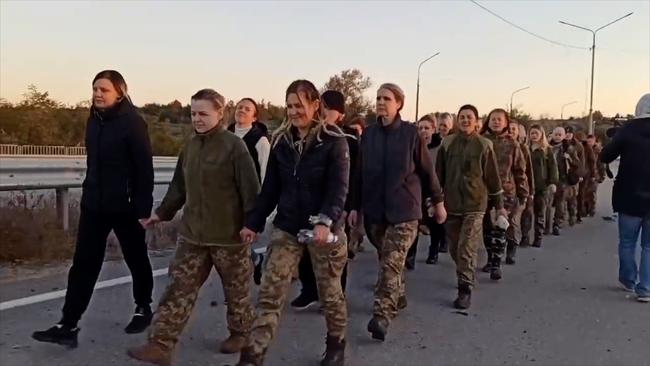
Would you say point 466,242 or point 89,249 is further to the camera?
point 466,242

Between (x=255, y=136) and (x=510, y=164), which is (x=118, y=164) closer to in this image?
(x=255, y=136)

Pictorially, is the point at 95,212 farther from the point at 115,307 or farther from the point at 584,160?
the point at 584,160

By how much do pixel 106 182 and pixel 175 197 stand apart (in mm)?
488

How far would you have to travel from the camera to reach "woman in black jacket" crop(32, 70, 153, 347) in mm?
5016

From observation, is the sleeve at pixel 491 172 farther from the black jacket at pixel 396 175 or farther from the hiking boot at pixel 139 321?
the hiking boot at pixel 139 321

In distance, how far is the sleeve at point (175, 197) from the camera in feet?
16.4

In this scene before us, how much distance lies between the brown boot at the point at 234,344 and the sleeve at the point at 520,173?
4898mm

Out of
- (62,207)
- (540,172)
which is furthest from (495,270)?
(62,207)

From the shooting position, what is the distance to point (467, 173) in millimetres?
6996

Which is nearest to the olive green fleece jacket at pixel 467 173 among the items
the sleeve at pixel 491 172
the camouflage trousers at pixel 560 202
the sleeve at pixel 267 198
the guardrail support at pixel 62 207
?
the sleeve at pixel 491 172

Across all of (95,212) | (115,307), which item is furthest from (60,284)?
(95,212)

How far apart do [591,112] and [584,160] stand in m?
27.9

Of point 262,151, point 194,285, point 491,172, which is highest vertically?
point 262,151

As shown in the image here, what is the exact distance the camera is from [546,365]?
5031 millimetres
